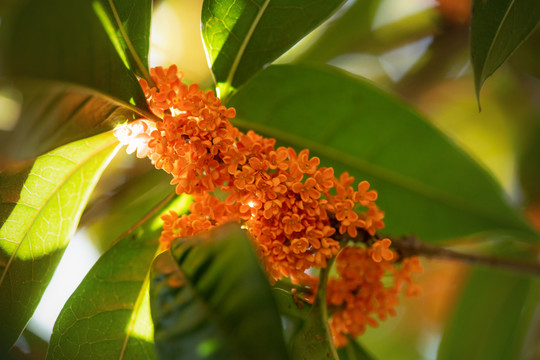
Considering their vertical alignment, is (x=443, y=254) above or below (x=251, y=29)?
below

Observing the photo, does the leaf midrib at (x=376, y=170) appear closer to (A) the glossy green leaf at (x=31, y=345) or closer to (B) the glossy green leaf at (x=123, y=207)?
(B) the glossy green leaf at (x=123, y=207)

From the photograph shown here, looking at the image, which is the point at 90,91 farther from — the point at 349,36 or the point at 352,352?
the point at 349,36

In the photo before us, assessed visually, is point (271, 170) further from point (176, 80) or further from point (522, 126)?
point (522, 126)

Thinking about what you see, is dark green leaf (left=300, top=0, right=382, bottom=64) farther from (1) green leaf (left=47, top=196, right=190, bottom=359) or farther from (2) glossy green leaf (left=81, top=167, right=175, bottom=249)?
(1) green leaf (left=47, top=196, right=190, bottom=359)

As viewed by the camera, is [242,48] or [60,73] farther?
[242,48]

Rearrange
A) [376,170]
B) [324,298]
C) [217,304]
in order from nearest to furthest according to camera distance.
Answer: [217,304] < [324,298] < [376,170]

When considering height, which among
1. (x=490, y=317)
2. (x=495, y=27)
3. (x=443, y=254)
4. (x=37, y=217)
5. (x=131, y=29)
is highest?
(x=131, y=29)

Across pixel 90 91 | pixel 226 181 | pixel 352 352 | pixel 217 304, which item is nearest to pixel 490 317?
pixel 352 352

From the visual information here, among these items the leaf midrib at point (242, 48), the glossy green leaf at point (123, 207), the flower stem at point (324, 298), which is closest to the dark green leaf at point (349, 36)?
the glossy green leaf at point (123, 207)
